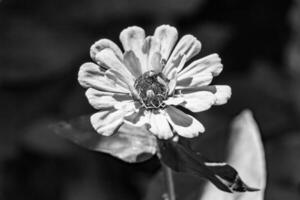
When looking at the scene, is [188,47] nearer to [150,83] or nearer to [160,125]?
[150,83]

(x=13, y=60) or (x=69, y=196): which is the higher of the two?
(x=13, y=60)

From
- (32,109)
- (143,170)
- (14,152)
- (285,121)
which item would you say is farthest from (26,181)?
(285,121)

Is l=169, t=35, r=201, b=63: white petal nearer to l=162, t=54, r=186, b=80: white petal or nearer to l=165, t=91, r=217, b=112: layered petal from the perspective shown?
l=162, t=54, r=186, b=80: white petal

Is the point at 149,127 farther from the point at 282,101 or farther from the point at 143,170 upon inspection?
→ the point at 282,101

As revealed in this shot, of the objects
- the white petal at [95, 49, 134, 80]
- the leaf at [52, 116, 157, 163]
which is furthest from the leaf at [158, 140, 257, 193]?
→ the white petal at [95, 49, 134, 80]

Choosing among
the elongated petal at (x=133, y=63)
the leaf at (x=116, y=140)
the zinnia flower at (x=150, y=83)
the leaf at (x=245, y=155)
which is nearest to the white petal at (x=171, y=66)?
the zinnia flower at (x=150, y=83)
